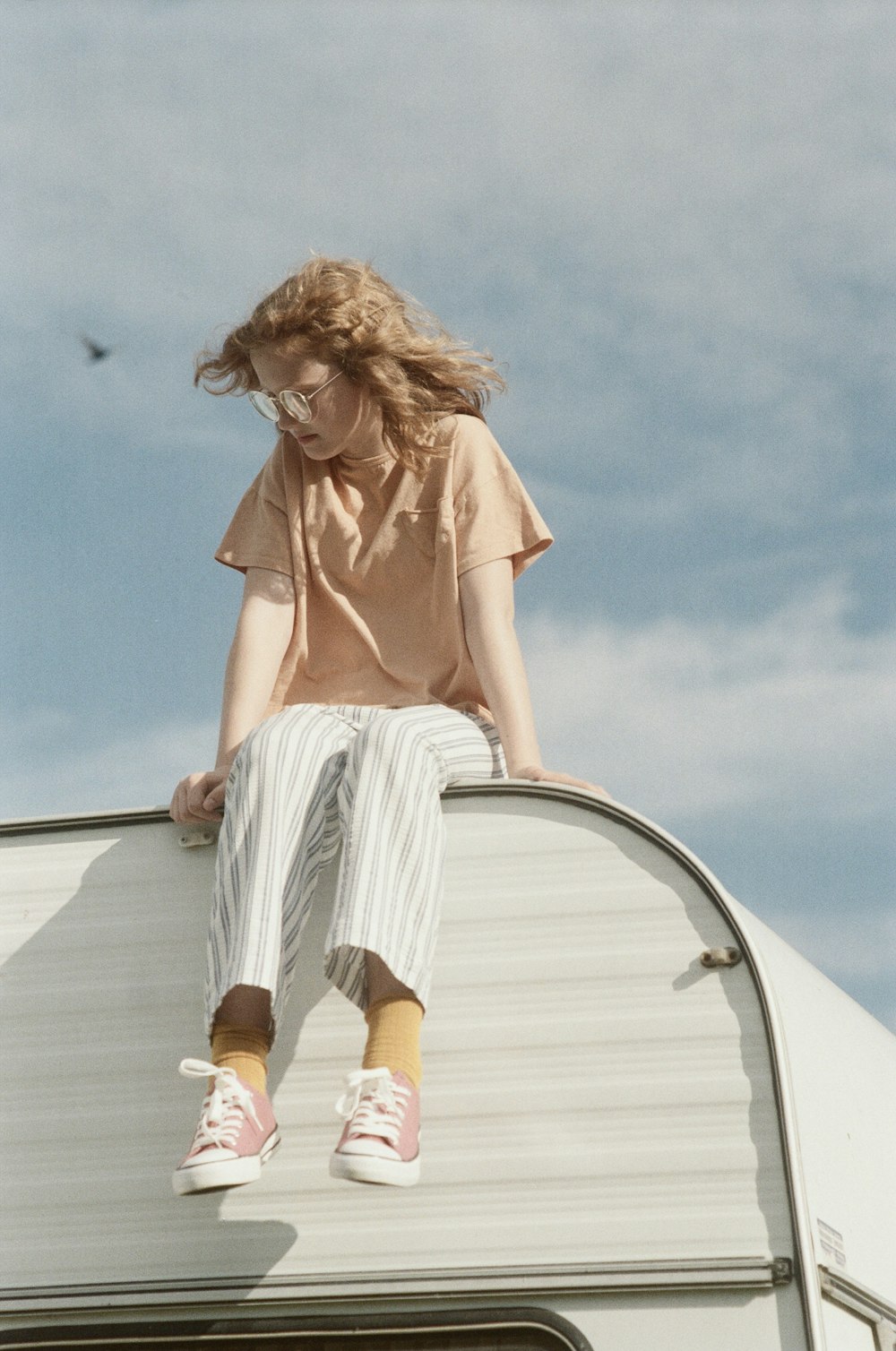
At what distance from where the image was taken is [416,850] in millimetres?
2865

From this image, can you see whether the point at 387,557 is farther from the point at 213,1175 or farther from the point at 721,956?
the point at 213,1175

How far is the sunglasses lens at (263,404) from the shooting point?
3.80 metres

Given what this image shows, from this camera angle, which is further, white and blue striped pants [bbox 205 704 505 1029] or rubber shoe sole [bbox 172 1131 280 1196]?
white and blue striped pants [bbox 205 704 505 1029]

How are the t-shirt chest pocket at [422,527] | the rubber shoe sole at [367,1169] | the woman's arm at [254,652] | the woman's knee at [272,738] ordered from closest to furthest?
the rubber shoe sole at [367,1169] → the woman's knee at [272,738] → the woman's arm at [254,652] → the t-shirt chest pocket at [422,527]

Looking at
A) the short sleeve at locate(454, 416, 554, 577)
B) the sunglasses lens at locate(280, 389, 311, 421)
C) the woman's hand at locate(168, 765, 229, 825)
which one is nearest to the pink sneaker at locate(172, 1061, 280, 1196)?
the woman's hand at locate(168, 765, 229, 825)

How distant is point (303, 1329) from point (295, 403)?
2161 millimetres

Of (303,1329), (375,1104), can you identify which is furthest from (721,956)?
(303,1329)

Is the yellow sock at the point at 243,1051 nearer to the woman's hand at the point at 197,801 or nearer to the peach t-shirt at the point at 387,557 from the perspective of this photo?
the woman's hand at the point at 197,801

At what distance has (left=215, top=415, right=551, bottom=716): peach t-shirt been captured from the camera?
3844mm

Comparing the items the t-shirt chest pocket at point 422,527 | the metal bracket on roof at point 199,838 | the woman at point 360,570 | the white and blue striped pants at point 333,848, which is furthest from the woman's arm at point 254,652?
the white and blue striped pants at point 333,848

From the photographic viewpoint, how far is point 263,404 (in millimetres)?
3807

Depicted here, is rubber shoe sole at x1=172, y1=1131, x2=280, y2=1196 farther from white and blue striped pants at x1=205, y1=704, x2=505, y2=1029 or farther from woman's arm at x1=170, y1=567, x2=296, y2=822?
woman's arm at x1=170, y1=567, x2=296, y2=822

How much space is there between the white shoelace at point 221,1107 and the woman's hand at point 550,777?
0.83m

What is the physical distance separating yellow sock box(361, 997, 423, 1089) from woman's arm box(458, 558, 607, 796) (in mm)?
792
